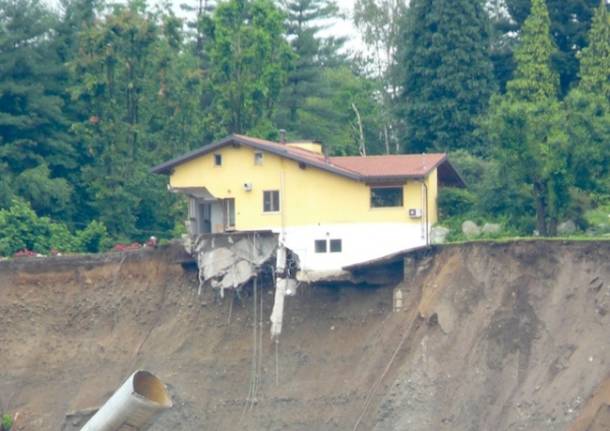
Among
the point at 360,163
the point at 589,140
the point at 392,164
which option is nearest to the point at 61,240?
the point at 360,163

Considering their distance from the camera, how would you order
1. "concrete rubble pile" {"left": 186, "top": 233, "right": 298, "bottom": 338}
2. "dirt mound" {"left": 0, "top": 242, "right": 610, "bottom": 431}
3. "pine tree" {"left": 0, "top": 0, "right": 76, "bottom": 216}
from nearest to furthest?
"dirt mound" {"left": 0, "top": 242, "right": 610, "bottom": 431}, "concrete rubble pile" {"left": 186, "top": 233, "right": 298, "bottom": 338}, "pine tree" {"left": 0, "top": 0, "right": 76, "bottom": 216}

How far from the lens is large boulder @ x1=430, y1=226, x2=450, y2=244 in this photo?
77.4m

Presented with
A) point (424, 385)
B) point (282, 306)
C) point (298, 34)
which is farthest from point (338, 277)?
point (298, 34)

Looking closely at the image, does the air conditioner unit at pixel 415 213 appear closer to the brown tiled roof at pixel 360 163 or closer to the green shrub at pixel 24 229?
the brown tiled roof at pixel 360 163

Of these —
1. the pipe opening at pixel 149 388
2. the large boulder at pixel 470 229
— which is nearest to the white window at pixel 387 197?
the large boulder at pixel 470 229

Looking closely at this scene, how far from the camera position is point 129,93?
90188 mm

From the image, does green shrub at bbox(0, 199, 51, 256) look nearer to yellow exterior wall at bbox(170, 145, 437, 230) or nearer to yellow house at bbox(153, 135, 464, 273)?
yellow house at bbox(153, 135, 464, 273)

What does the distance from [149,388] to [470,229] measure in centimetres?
2037

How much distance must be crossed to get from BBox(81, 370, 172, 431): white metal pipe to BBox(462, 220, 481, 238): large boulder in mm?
19937

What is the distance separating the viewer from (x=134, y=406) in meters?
59.0

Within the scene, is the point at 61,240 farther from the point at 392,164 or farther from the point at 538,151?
the point at 538,151

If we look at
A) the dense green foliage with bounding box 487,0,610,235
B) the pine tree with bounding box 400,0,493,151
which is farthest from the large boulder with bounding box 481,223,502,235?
the pine tree with bounding box 400,0,493,151

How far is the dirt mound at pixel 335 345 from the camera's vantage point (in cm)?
6988

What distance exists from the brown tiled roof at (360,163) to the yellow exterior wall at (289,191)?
370mm
